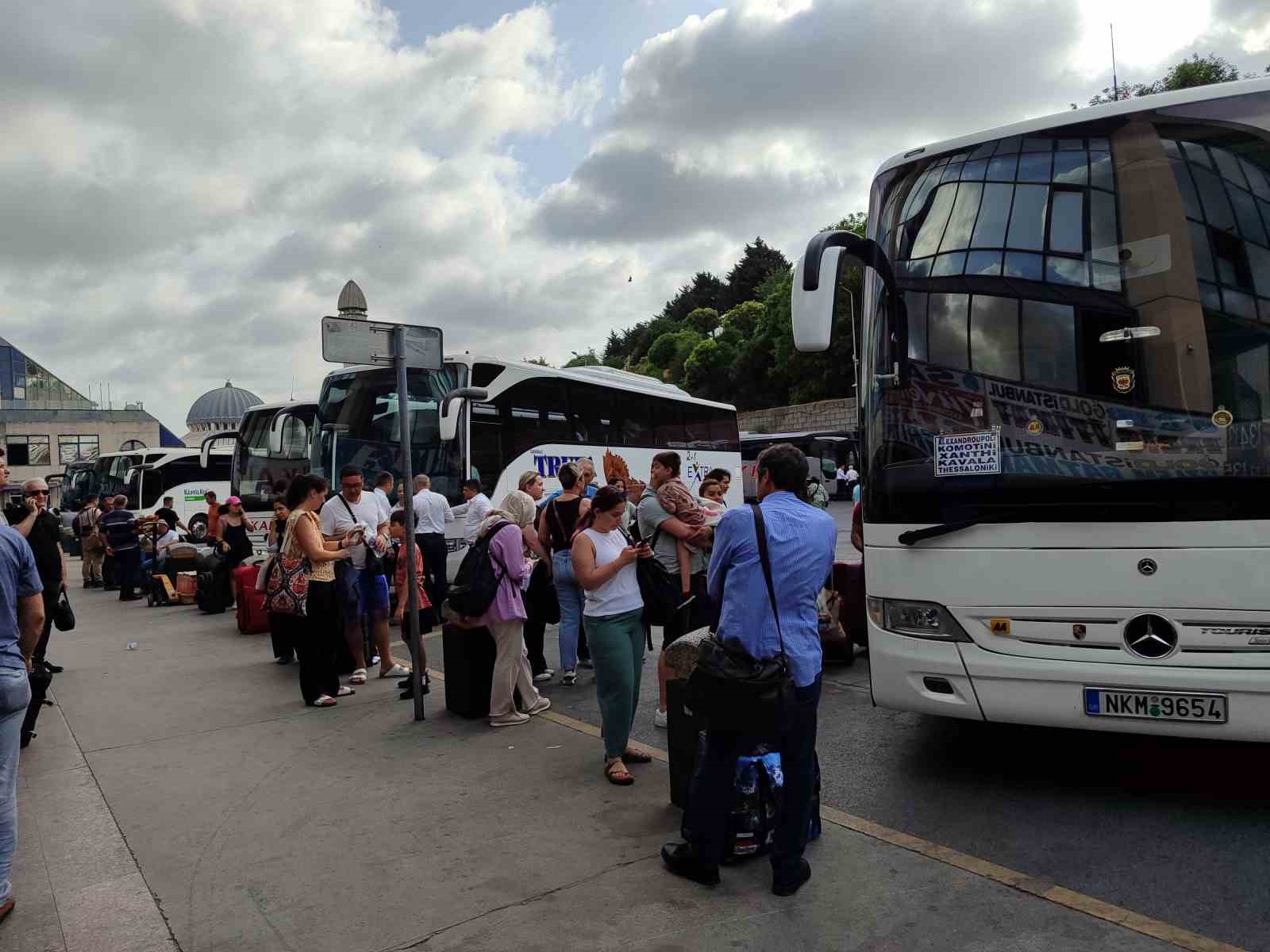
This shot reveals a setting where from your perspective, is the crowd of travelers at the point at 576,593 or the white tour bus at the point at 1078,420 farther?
the white tour bus at the point at 1078,420

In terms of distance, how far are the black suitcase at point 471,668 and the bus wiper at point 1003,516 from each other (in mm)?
3325

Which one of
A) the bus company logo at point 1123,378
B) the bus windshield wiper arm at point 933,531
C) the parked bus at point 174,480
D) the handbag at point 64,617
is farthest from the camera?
the parked bus at point 174,480

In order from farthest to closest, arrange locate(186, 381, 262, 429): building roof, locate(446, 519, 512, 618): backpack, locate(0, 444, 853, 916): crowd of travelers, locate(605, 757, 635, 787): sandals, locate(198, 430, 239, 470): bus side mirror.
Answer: locate(186, 381, 262, 429): building roof
locate(198, 430, 239, 470): bus side mirror
locate(446, 519, 512, 618): backpack
locate(605, 757, 635, 787): sandals
locate(0, 444, 853, 916): crowd of travelers

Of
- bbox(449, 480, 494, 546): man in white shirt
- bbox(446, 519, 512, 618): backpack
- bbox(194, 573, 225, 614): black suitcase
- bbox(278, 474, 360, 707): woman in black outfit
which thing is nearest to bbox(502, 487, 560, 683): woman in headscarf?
bbox(449, 480, 494, 546): man in white shirt

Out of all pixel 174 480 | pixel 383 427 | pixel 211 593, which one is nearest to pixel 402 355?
pixel 383 427

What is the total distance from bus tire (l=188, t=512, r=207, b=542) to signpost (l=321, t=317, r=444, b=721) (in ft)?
52.2

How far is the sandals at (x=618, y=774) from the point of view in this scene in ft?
17.6

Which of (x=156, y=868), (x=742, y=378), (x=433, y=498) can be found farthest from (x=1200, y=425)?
Answer: (x=742, y=378)

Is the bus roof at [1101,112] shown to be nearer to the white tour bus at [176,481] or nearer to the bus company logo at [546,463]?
the bus company logo at [546,463]

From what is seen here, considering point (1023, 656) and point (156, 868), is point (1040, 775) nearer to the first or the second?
point (1023, 656)

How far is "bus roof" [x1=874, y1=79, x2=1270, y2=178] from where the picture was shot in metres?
4.70

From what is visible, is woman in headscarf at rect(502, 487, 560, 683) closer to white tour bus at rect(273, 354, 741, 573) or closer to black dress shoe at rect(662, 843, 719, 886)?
black dress shoe at rect(662, 843, 719, 886)

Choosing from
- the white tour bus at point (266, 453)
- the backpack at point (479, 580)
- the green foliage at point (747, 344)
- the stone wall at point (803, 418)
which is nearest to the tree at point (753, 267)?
the green foliage at point (747, 344)

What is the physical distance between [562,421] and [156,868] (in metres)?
11.9
